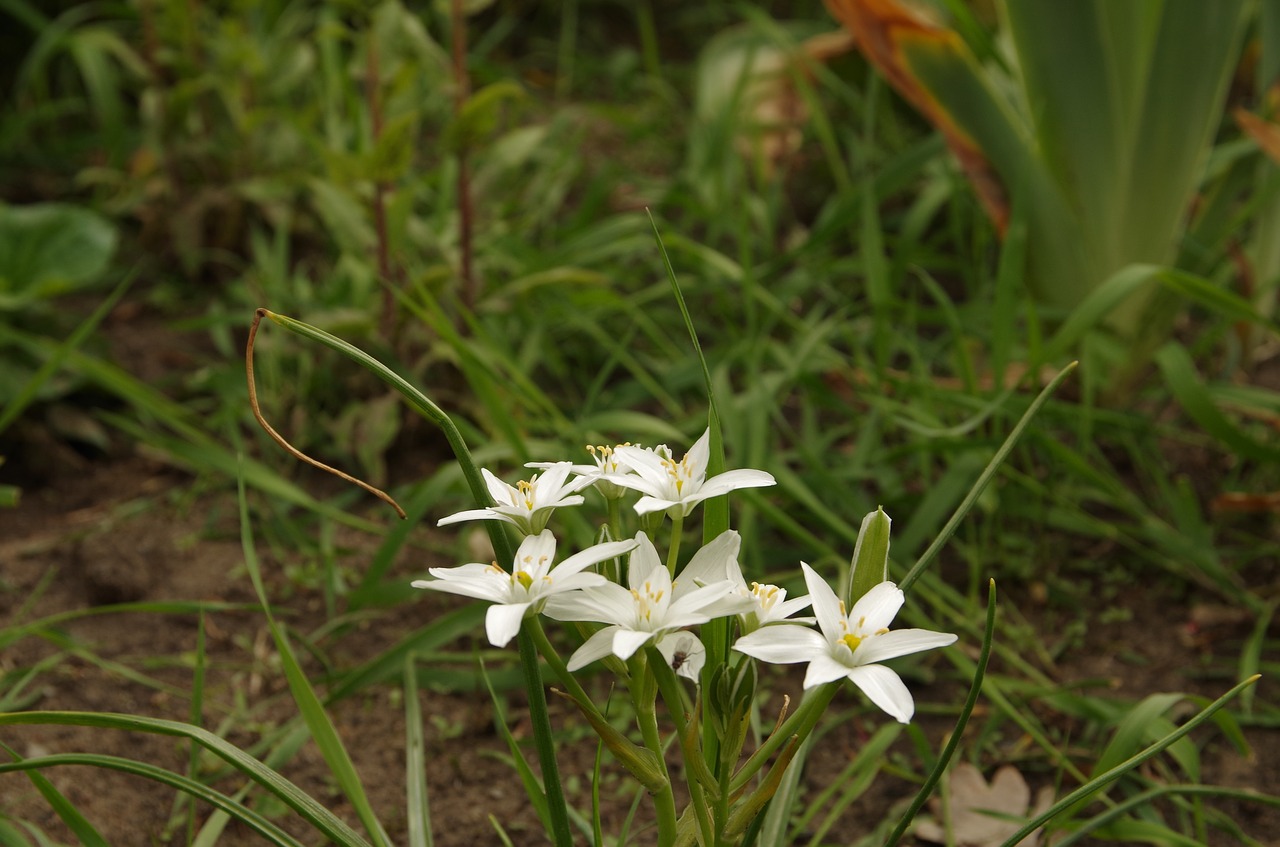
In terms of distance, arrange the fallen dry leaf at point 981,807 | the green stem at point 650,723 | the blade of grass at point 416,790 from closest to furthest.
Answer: the green stem at point 650,723 < the blade of grass at point 416,790 < the fallen dry leaf at point 981,807

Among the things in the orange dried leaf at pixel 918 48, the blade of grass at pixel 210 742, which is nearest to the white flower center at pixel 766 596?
the blade of grass at pixel 210 742

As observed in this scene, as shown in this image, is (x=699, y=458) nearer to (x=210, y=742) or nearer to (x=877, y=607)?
(x=877, y=607)

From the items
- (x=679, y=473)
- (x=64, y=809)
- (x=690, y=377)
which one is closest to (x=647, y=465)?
(x=679, y=473)

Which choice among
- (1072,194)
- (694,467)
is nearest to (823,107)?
(1072,194)

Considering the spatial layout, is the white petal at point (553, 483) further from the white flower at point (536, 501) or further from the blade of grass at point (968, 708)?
the blade of grass at point (968, 708)

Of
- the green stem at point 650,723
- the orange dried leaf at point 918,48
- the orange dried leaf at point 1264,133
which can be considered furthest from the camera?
the orange dried leaf at point 918,48

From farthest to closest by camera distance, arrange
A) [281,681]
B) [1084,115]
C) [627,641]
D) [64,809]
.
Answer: [1084,115]
[281,681]
[64,809]
[627,641]
